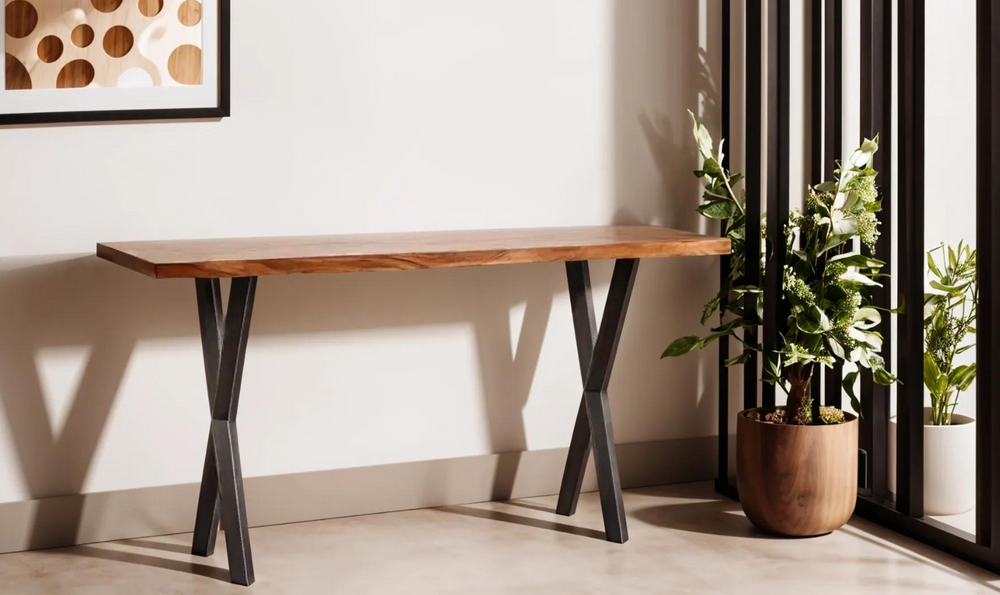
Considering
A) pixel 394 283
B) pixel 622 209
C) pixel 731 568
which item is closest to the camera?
pixel 731 568

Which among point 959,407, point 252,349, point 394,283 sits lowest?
point 959,407

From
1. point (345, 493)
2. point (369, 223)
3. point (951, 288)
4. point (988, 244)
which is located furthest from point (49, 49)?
point (951, 288)

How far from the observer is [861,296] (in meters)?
2.81

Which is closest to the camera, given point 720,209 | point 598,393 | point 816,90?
point 598,393

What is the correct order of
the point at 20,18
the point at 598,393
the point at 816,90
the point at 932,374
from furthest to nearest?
the point at 816,90 → the point at 932,374 → the point at 598,393 → the point at 20,18

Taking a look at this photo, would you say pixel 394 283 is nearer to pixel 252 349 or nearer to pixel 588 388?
pixel 252 349

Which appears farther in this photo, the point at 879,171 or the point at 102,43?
the point at 879,171

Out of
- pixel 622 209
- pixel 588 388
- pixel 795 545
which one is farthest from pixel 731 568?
pixel 622 209

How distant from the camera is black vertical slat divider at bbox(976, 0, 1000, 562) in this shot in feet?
7.75

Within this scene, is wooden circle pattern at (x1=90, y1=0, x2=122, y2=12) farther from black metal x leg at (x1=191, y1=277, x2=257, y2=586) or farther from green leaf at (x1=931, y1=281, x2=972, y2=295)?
green leaf at (x1=931, y1=281, x2=972, y2=295)

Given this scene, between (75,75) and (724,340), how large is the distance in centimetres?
194

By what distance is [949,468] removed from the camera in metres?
2.84

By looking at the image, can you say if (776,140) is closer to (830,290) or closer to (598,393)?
(830,290)

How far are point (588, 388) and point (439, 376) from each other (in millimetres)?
469
